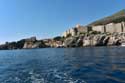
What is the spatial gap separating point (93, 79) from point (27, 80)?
766 centimetres

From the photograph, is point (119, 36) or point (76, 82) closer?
point (76, 82)

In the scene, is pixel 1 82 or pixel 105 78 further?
pixel 1 82

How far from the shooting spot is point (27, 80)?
90.3 ft

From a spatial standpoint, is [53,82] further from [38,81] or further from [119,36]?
[119,36]

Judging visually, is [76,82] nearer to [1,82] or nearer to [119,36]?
[1,82]

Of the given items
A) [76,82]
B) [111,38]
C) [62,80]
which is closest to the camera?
[76,82]

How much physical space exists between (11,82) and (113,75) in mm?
11525

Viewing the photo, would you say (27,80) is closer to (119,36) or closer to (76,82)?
(76,82)

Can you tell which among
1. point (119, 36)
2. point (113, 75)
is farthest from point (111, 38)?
point (113, 75)

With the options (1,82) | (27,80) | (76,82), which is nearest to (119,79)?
(76,82)

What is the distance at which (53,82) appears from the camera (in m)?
25.4

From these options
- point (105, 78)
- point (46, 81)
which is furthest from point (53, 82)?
point (105, 78)

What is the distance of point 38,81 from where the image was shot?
87.1 feet

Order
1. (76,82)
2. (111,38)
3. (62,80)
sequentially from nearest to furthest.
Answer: (76,82), (62,80), (111,38)
